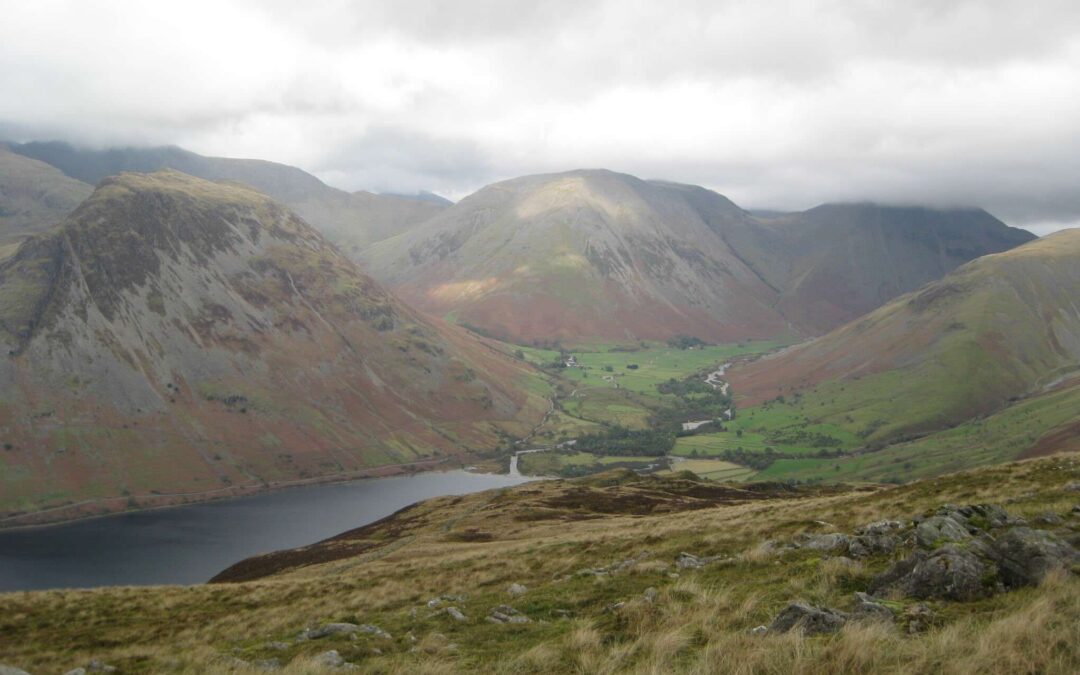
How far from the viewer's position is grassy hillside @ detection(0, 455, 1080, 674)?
11.3 meters

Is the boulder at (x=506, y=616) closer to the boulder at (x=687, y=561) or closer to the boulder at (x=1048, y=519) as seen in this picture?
the boulder at (x=687, y=561)

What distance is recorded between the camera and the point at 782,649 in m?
11.4

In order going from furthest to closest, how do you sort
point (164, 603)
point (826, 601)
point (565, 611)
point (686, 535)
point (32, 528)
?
1. point (32, 528)
2. point (164, 603)
3. point (686, 535)
4. point (565, 611)
5. point (826, 601)

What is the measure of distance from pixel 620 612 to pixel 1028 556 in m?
9.06

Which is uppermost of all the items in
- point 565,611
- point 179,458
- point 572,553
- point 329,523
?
point 565,611

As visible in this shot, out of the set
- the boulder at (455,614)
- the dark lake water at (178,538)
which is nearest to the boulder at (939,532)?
the boulder at (455,614)

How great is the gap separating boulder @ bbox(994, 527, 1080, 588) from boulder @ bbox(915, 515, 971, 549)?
91.0 inches

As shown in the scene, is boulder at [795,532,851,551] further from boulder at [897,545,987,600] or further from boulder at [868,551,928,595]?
boulder at [897,545,987,600]

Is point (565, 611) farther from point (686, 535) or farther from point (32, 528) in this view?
point (32, 528)

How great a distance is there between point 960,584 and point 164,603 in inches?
1612

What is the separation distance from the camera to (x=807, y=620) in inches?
514

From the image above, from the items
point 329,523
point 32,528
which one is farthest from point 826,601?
point 32,528

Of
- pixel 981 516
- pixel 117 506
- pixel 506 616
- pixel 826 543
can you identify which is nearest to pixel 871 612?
pixel 981 516

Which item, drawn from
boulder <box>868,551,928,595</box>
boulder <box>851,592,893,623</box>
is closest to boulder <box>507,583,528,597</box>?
boulder <box>868,551,928,595</box>
